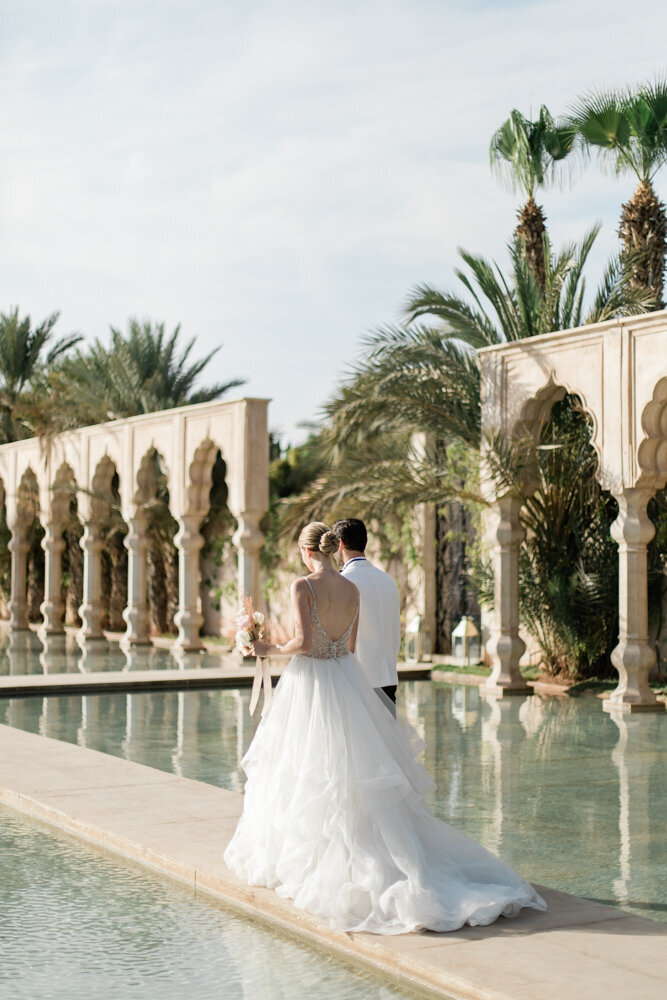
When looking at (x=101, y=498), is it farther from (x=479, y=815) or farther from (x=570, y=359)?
(x=479, y=815)

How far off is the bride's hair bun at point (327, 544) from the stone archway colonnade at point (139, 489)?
12.4m

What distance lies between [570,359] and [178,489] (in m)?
8.56

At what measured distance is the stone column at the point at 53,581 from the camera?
26.2 metres

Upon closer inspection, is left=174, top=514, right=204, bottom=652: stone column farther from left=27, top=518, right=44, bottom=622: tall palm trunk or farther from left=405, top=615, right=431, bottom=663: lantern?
left=27, top=518, right=44, bottom=622: tall palm trunk

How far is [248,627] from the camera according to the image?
547 cm

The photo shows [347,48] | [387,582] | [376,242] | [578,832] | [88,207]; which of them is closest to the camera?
[387,582]

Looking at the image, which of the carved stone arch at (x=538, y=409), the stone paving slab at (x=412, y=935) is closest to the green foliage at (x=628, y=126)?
the carved stone arch at (x=538, y=409)

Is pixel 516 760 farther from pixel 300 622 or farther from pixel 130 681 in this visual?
pixel 130 681

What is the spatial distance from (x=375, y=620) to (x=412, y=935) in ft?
5.47

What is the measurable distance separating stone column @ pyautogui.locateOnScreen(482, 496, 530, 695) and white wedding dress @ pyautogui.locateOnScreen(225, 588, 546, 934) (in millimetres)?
9076

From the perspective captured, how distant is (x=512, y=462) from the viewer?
14.1m

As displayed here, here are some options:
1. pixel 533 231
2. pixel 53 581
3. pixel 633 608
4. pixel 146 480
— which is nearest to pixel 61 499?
pixel 53 581

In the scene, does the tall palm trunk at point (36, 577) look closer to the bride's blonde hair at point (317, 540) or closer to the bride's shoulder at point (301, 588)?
the bride's blonde hair at point (317, 540)

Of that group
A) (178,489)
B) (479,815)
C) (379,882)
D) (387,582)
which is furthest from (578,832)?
(178,489)
